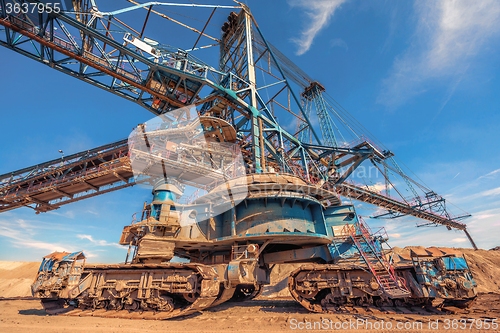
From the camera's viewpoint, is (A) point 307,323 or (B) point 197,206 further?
(B) point 197,206

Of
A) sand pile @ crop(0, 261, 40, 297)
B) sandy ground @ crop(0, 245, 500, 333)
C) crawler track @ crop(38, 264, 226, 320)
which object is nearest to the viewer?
sandy ground @ crop(0, 245, 500, 333)

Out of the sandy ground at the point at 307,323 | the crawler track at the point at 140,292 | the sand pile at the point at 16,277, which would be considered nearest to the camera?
the sandy ground at the point at 307,323

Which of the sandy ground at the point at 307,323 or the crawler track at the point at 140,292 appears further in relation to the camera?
the crawler track at the point at 140,292

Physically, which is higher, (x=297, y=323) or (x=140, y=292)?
(x=140, y=292)

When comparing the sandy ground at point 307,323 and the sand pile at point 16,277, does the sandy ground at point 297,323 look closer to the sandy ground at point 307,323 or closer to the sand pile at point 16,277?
the sandy ground at point 307,323

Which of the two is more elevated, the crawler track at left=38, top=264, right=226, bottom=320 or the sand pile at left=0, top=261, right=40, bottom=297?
→ the sand pile at left=0, top=261, right=40, bottom=297

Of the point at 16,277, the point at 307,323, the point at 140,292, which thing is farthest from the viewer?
the point at 16,277

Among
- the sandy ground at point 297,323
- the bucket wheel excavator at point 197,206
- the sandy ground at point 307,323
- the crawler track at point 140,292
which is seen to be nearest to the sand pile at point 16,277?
the bucket wheel excavator at point 197,206

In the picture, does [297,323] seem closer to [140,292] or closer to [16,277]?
[140,292]

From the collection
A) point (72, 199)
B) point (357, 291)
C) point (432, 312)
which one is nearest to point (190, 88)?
point (72, 199)

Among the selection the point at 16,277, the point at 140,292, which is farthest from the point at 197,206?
the point at 16,277

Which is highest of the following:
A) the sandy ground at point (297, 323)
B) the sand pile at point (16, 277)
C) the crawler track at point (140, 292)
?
the sand pile at point (16, 277)

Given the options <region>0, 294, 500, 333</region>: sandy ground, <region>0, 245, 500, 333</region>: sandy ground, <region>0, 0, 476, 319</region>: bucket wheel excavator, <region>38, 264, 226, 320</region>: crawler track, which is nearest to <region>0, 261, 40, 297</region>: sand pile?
<region>0, 0, 476, 319</region>: bucket wheel excavator

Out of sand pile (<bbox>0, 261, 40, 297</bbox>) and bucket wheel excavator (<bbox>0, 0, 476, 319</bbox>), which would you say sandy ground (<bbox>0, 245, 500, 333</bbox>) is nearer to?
bucket wheel excavator (<bbox>0, 0, 476, 319</bbox>)
